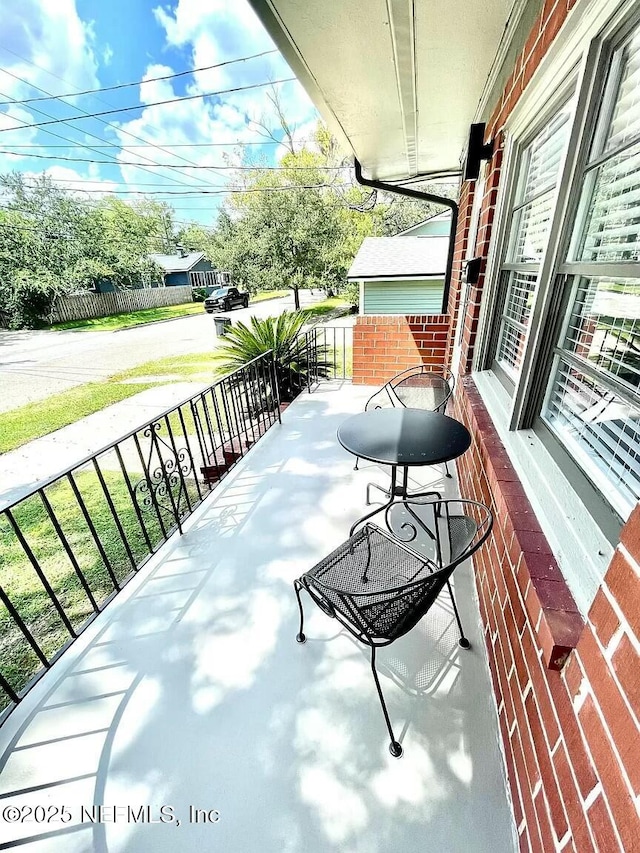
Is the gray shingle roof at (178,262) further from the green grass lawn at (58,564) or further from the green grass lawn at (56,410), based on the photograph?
the green grass lawn at (58,564)

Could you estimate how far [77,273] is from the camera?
17969mm

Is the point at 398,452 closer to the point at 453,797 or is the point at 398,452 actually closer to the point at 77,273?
the point at 453,797

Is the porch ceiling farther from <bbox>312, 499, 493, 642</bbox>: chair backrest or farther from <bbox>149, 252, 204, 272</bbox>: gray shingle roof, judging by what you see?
<bbox>149, 252, 204, 272</bbox>: gray shingle roof

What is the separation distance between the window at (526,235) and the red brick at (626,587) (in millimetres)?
1201

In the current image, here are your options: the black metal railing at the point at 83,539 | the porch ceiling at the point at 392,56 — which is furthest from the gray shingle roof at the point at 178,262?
the porch ceiling at the point at 392,56

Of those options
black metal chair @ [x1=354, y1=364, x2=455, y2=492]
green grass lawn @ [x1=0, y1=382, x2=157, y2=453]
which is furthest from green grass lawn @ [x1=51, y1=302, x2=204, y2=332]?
black metal chair @ [x1=354, y1=364, x2=455, y2=492]

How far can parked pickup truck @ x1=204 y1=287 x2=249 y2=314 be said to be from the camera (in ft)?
60.2

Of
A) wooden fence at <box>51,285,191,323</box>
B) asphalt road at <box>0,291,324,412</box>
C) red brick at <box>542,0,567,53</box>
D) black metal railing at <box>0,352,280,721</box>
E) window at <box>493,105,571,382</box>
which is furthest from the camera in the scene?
wooden fence at <box>51,285,191,323</box>

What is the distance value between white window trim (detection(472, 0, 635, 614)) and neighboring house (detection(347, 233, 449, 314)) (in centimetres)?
418

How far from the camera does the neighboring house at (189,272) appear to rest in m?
28.5

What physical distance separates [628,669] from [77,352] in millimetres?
13525

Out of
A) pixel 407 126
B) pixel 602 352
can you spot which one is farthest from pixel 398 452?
pixel 407 126

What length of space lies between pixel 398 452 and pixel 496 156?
1.81m

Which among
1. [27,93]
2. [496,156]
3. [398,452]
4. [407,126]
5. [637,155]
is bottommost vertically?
[398,452]
